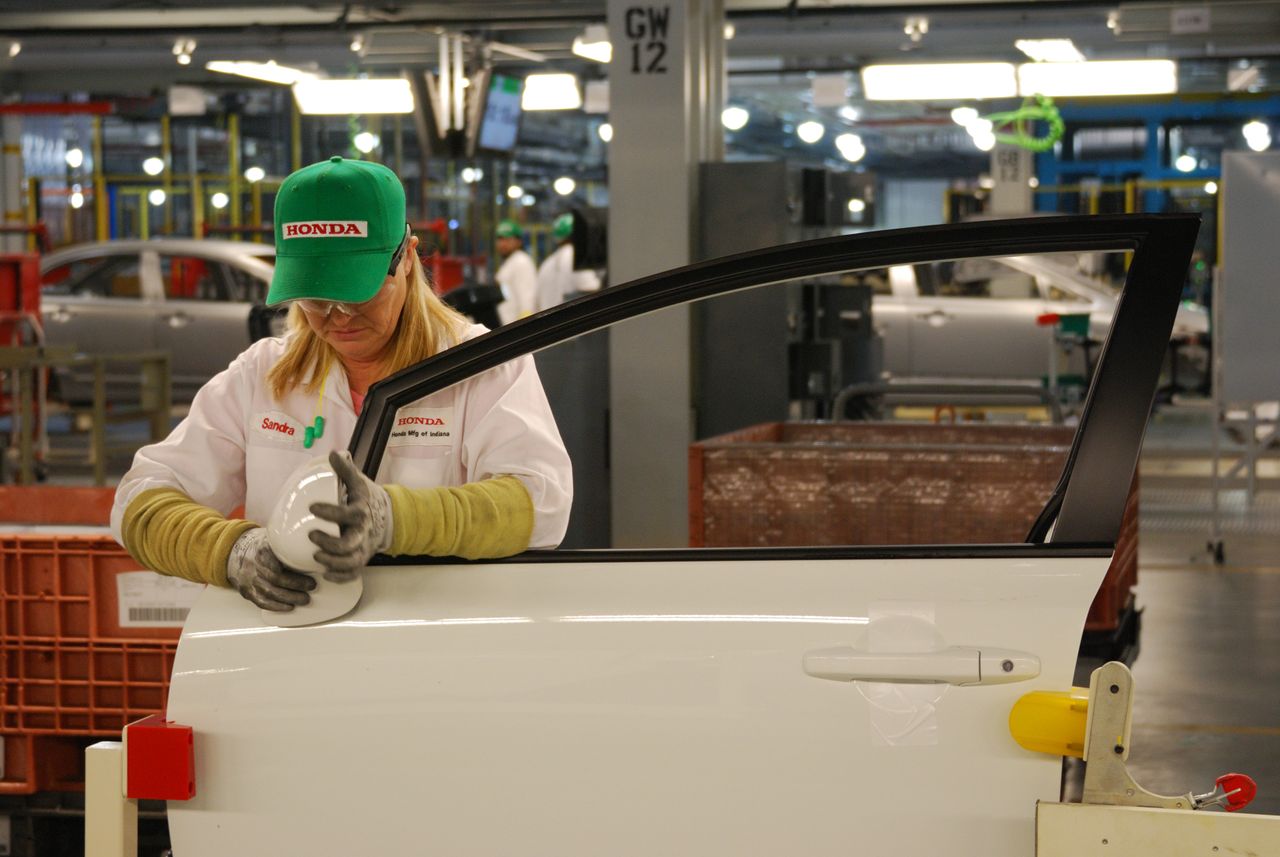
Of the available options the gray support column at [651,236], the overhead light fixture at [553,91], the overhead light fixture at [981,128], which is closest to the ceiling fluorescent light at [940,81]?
the overhead light fixture at [553,91]

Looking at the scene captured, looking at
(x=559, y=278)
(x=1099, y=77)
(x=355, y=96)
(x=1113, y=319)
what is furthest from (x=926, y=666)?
(x=355, y=96)

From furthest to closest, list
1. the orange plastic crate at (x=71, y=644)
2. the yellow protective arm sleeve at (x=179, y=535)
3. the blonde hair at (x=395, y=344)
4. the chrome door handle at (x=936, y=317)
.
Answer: the chrome door handle at (x=936, y=317) → the orange plastic crate at (x=71, y=644) → the blonde hair at (x=395, y=344) → the yellow protective arm sleeve at (x=179, y=535)

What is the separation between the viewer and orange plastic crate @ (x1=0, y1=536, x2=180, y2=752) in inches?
108

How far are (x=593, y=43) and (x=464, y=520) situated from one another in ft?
38.0

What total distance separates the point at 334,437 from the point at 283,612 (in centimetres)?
37

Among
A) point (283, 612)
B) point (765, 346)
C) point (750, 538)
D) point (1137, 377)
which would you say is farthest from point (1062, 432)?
point (283, 612)

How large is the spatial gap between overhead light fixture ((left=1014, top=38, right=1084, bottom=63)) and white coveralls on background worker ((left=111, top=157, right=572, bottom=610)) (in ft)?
36.6

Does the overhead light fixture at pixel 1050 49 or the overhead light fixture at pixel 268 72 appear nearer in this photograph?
the overhead light fixture at pixel 1050 49

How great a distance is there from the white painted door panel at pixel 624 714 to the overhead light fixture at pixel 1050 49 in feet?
37.5

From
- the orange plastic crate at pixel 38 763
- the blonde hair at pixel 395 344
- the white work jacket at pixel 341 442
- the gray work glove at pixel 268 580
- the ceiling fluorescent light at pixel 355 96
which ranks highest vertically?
the ceiling fluorescent light at pixel 355 96

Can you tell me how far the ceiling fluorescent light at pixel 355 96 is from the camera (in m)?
14.0

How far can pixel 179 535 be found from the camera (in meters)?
2.02

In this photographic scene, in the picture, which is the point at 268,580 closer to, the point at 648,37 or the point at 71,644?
the point at 71,644

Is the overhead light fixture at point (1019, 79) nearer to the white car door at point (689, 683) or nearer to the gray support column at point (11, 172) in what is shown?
the gray support column at point (11, 172)
